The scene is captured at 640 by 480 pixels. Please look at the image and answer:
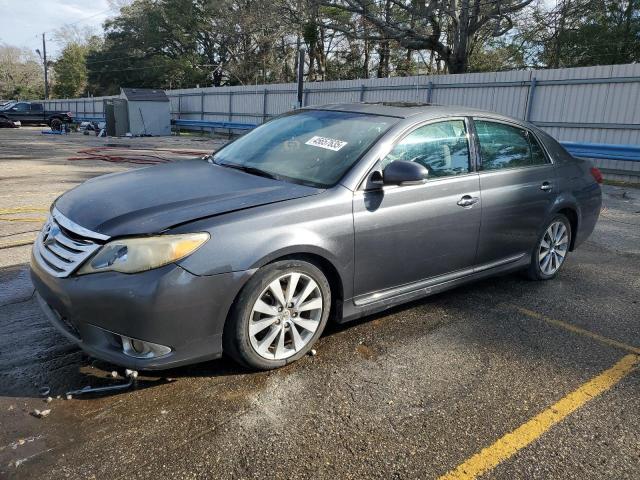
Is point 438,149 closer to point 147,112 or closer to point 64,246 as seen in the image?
point 64,246

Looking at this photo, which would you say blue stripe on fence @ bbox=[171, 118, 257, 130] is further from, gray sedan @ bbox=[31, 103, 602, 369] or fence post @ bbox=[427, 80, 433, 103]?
gray sedan @ bbox=[31, 103, 602, 369]

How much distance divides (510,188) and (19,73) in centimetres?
10972

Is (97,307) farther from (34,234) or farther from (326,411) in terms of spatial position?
(34,234)

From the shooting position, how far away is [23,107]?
33.8m

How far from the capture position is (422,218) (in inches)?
138

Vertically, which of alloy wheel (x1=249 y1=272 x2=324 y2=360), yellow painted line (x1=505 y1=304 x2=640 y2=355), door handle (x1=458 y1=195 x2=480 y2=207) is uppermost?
door handle (x1=458 y1=195 x2=480 y2=207)

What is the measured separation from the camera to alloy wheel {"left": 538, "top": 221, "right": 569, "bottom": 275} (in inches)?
183

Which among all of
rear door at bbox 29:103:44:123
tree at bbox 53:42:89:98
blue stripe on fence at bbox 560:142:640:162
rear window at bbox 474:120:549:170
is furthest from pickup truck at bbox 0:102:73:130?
tree at bbox 53:42:89:98

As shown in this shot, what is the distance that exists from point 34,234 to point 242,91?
73.1 ft

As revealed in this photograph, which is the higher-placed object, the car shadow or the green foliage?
the green foliage

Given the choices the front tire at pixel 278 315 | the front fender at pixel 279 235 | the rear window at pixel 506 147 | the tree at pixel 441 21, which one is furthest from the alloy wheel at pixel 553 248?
the tree at pixel 441 21

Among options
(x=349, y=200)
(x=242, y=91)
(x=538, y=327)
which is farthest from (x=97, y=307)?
(x=242, y=91)

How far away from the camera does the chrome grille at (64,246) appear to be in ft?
8.65

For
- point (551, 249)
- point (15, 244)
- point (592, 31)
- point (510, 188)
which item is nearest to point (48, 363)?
point (15, 244)
